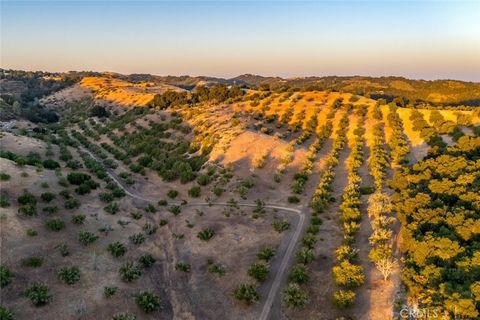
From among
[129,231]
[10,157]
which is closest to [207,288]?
[129,231]

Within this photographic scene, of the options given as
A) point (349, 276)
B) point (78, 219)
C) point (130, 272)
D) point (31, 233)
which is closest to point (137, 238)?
point (78, 219)

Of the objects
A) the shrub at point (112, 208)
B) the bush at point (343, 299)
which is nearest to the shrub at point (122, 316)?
the bush at point (343, 299)

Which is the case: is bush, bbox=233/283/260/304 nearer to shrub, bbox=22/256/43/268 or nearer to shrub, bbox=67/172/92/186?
shrub, bbox=22/256/43/268

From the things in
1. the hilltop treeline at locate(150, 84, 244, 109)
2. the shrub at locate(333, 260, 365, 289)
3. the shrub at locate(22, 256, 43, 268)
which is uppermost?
the hilltop treeline at locate(150, 84, 244, 109)

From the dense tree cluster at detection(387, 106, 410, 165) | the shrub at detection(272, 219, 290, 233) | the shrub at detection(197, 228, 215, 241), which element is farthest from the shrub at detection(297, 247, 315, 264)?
the dense tree cluster at detection(387, 106, 410, 165)

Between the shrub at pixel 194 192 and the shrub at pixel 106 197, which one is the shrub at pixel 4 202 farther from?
the shrub at pixel 194 192

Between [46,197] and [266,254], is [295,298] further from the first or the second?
[46,197]
